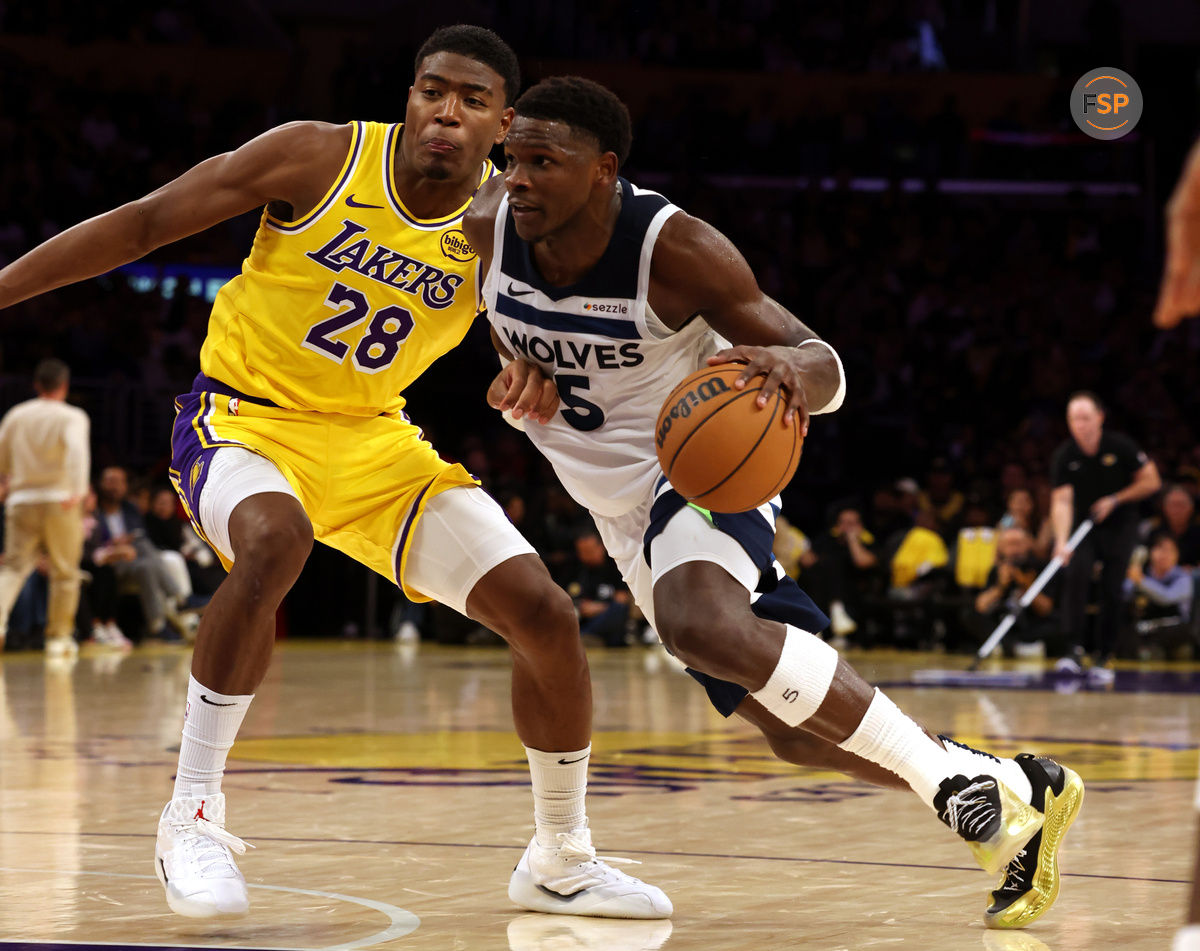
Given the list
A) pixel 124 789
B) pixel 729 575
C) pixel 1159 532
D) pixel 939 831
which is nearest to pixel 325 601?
pixel 1159 532

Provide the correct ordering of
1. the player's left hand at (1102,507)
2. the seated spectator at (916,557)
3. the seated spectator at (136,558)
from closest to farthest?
the player's left hand at (1102,507)
the seated spectator at (136,558)
the seated spectator at (916,557)

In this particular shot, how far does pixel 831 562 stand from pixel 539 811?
1021 cm

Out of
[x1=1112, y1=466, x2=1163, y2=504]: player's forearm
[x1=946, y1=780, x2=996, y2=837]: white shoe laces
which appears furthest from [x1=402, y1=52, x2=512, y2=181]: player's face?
[x1=1112, y1=466, x2=1163, y2=504]: player's forearm

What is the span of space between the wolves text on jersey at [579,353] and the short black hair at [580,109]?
407mm

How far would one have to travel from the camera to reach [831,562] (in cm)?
1366

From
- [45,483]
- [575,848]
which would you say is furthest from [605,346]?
[45,483]

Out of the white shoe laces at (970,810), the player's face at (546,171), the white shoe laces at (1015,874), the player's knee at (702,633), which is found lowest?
the white shoe laces at (1015,874)

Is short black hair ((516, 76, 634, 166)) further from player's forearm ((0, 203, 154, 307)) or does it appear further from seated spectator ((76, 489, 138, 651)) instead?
seated spectator ((76, 489, 138, 651))

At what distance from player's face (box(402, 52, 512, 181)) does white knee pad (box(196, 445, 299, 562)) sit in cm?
80

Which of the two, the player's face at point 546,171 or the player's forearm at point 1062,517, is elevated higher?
the player's face at point 546,171

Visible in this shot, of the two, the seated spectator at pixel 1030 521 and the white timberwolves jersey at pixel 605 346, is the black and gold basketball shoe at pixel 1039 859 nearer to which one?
the white timberwolves jersey at pixel 605 346

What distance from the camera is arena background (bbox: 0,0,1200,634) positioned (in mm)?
16188

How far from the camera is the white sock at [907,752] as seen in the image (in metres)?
3.36

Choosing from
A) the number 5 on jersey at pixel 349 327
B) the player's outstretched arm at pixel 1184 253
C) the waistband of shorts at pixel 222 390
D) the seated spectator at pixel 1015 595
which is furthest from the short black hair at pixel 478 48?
the seated spectator at pixel 1015 595
